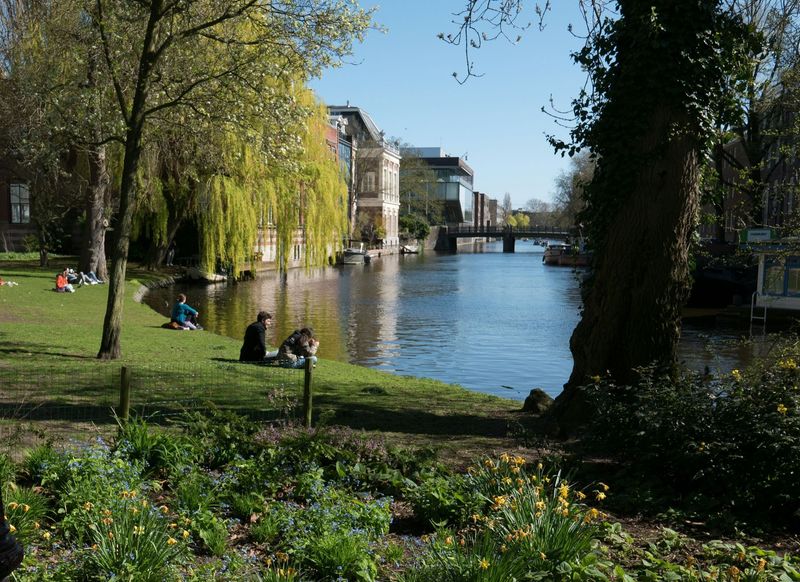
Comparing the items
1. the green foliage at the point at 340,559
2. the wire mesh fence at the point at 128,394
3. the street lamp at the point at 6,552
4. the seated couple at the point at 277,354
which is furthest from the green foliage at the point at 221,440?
the seated couple at the point at 277,354

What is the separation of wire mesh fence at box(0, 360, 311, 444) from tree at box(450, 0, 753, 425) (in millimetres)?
3650

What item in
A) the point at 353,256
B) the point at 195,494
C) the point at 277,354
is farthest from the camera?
the point at 353,256

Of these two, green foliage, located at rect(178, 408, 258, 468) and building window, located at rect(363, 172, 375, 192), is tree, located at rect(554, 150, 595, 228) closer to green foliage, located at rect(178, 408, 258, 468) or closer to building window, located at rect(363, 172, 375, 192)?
building window, located at rect(363, 172, 375, 192)

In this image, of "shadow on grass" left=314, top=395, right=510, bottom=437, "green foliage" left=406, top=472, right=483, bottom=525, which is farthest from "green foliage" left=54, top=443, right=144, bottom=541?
"shadow on grass" left=314, top=395, right=510, bottom=437

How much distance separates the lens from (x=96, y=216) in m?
31.8

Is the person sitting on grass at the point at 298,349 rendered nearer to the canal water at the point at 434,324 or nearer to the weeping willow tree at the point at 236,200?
the canal water at the point at 434,324

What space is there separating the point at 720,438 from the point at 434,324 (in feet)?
75.4

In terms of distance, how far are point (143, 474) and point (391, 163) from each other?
10076cm

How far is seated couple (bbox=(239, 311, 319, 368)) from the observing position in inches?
617

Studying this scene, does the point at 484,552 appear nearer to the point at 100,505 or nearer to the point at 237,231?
the point at 100,505

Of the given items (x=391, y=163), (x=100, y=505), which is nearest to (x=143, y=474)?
(x=100, y=505)

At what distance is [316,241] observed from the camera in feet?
133

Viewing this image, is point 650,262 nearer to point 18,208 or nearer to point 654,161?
point 654,161

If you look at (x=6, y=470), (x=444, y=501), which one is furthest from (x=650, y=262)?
(x=6, y=470)
